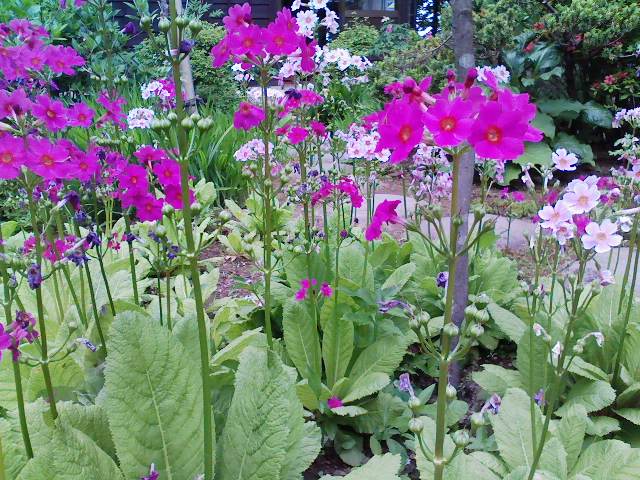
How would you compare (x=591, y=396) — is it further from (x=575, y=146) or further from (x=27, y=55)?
(x=575, y=146)

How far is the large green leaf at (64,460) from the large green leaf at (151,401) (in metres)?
0.09

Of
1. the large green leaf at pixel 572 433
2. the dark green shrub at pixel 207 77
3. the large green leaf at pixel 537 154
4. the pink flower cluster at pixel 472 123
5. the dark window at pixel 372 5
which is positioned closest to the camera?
the pink flower cluster at pixel 472 123

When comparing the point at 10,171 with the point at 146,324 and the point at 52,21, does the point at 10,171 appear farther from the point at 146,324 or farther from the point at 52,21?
the point at 52,21

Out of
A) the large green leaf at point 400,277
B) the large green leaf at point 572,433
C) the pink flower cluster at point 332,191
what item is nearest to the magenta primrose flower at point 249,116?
the pink flower cluster at point 332,191

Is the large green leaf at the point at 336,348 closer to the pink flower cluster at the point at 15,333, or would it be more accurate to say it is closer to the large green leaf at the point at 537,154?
the pink flower cluster at the point at 15,333

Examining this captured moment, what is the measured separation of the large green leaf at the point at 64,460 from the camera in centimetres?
130

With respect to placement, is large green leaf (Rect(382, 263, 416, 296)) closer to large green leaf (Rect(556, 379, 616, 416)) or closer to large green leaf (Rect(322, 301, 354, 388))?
large green leaf (Rect(322, 301, 354, 388))

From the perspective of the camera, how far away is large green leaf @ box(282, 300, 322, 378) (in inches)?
92.9

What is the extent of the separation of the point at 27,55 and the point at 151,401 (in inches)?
40.7

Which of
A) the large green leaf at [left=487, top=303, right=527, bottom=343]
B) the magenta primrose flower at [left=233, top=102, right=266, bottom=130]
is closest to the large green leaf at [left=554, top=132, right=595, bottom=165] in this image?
the large green leaf at [left=487, top=303, right=527, bottom=343]

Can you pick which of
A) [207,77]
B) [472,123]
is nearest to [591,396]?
[472,123]

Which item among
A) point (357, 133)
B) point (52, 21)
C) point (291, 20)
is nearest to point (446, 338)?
point (291, 20)

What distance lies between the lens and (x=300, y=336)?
237cm

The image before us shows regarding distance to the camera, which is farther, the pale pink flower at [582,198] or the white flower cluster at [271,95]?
the white flower cluster at [271,95]
